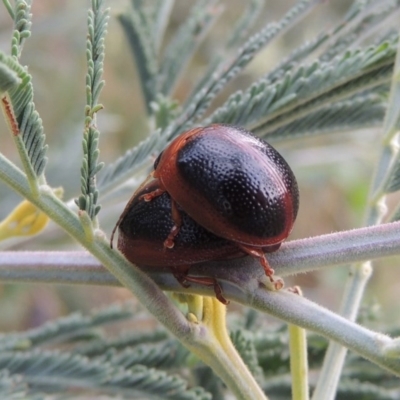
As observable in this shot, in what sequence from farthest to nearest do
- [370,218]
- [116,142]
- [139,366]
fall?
[116,142] < [139,366] < [370,218]

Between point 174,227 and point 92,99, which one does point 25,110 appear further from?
point 174,227

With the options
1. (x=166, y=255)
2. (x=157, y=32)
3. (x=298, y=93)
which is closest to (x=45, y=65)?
(x=157, y=32)

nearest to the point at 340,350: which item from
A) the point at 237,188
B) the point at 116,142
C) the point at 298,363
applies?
the point at 298,363

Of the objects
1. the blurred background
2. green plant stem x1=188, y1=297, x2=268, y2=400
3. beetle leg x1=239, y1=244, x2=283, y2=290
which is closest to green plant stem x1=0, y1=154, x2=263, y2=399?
green plant stem x1=188, y1=297, x2=268, y2=400

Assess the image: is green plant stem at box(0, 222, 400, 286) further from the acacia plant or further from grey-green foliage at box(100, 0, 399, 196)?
grey-green foliage at box(100, 0, 399, 196)

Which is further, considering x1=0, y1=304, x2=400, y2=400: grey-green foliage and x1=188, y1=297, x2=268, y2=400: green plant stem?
x1=0, y1=304, x2=400, y2=400: grey-green foliage

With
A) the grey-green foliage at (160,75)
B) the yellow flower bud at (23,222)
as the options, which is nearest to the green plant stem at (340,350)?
the grey-green foliage at (160,75)

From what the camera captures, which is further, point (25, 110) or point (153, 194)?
point (153, 194)
